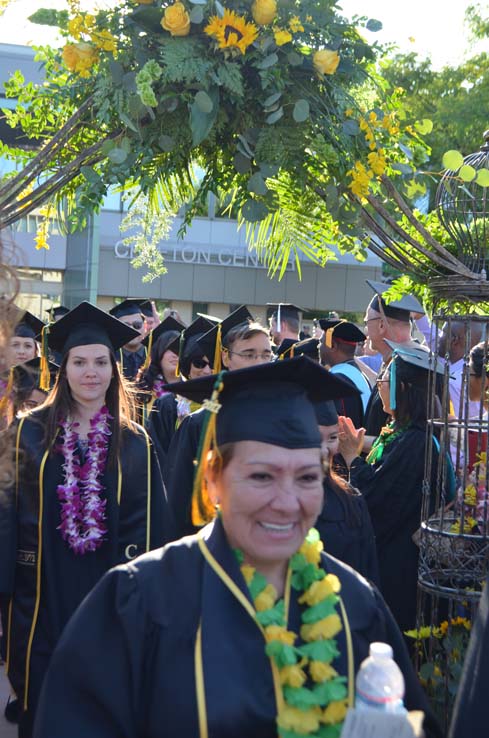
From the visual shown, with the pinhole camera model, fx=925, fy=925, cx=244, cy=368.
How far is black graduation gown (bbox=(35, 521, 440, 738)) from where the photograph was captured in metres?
2.31

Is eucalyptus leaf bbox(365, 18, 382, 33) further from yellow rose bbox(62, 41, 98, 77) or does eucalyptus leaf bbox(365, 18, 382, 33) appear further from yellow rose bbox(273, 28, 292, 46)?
yellow rose bbox(62, 41, 98, 77)

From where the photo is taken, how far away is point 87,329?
5.37 m

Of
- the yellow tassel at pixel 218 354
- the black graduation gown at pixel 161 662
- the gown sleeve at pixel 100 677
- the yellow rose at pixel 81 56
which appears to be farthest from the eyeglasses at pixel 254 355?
the gown sleeve at pixel 100 677

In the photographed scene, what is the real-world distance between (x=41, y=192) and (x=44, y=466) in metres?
1.44

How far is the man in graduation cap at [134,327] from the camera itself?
32.3 ft

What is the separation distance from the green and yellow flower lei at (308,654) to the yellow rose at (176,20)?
88.9 inches

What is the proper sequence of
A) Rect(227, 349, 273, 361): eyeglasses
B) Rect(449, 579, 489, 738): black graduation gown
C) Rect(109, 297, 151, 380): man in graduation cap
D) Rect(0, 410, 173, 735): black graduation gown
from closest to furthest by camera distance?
1. Rect(449, 579, 489, 738): black graduation gown
2. Rect(0, 410, 173, 735): black graduation gown
3. Rect(227, 349, 273, 361): eyeglasses
4. Rect(109, 297, 151, 380): man in graduation cap

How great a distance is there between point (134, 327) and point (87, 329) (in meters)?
4.49

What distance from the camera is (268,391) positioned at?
2742mm

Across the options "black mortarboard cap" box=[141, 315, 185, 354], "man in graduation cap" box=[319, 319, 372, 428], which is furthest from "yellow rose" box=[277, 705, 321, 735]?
"black mortarboard cap" box=[141, 315, 185, 354]

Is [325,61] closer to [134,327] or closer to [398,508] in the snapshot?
[398,508]

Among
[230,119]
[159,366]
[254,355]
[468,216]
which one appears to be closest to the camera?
[230,119]

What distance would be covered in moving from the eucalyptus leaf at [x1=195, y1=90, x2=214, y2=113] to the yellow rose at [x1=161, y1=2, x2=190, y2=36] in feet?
0.84

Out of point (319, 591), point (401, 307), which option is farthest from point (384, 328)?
point (319, 591)
